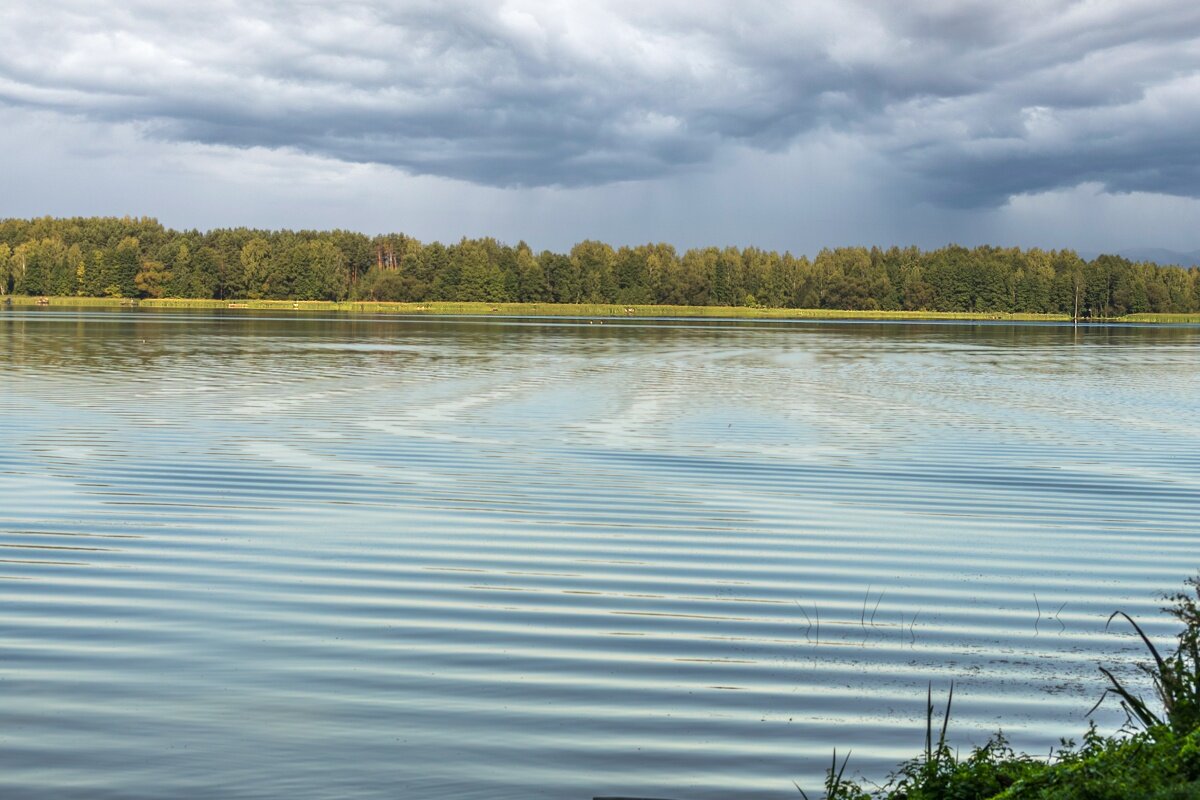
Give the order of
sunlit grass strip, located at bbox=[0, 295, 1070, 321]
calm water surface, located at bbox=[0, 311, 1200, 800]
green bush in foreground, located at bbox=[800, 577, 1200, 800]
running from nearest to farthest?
green bush in foreground, located at bbox=[800, 577, 1200, 800]
calm water surface, located at bbox=[0, 311, 1200, 800]
sunlit grass strip, located at bbox=[0, 295, 1070, 321]

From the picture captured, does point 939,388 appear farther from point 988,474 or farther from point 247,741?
point 247,741

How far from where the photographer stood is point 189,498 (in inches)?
552

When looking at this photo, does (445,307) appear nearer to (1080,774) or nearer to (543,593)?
(543,593)

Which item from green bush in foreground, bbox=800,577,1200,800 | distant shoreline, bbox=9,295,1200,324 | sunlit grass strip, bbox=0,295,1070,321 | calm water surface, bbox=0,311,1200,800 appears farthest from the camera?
sunlit grass strip, bbox=0,295,1070,321

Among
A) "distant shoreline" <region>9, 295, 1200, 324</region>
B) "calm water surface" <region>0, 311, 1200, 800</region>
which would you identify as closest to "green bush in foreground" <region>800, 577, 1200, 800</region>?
"calm water surface" <region>0, 311, 1200, 800</region>

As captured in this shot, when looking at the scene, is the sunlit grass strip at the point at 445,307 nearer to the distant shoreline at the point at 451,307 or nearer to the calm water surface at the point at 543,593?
the distant shoreline at the point at 451,307

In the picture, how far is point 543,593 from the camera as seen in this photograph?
9914 millimetres

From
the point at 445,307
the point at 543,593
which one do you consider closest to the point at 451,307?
the point at 445,307

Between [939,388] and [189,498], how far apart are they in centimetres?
2461

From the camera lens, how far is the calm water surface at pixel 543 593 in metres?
Result: 6.55

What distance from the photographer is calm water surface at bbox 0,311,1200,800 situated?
21.5 feet

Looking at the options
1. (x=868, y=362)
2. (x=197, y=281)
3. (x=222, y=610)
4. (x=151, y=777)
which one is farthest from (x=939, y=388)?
(x=197, y=281)

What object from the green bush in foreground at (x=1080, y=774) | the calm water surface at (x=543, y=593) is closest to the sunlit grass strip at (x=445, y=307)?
the calm water surface at (x=543, y=593)

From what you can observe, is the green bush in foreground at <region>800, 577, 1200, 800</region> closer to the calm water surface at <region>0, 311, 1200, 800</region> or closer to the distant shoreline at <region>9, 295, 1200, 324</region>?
the calm water surface at <region>0, 311, 1200, 800</region>
